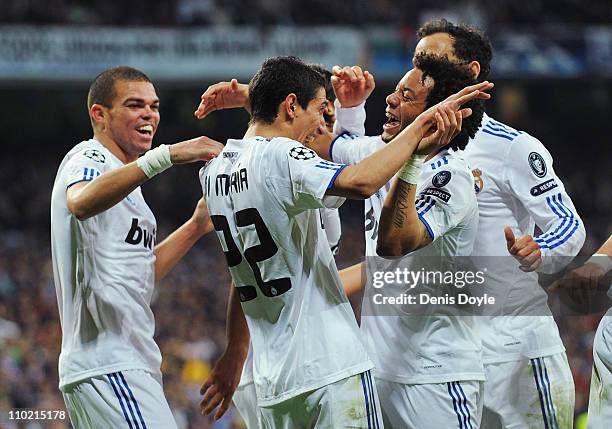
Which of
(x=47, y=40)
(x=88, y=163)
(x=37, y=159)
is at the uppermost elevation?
(x=47, y=40)

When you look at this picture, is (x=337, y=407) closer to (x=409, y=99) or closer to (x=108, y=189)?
(x=108, y=189)

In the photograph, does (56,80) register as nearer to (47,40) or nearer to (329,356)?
(47,40)

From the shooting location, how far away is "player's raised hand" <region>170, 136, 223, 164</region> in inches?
170

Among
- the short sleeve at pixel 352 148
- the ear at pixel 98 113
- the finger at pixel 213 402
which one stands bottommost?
the finger at pixel 213 402

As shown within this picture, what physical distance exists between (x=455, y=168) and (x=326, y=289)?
2.72 ft

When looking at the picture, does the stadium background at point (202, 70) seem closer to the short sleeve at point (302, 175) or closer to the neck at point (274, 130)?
the neck at point (274, 130)

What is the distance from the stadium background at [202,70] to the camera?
709 inches

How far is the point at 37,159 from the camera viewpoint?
23.8 m

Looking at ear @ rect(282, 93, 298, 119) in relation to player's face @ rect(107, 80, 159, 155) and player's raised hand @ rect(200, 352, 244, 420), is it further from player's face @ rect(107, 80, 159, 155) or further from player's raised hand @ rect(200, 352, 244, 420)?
player's raised hand @ rect(200, 352, 244, 420)

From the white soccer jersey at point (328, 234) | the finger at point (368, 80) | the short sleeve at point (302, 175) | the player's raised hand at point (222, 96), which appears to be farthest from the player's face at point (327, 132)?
the short sleeve at point (302, 175)

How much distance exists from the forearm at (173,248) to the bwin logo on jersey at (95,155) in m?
0.65

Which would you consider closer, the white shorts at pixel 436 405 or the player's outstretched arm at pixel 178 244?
the white shorts at pixel 436 405

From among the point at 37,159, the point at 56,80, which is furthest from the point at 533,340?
the point at 37,159

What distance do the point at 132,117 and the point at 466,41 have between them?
6.12 ft
